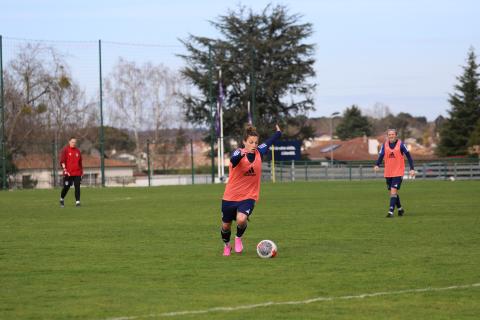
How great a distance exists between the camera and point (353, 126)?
13688cm

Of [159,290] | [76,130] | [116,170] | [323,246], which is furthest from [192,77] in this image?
[159,290]

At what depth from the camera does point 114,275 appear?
1062 cm

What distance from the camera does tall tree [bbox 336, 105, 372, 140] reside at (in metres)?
135

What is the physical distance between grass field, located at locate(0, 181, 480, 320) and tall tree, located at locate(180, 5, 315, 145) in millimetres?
46803

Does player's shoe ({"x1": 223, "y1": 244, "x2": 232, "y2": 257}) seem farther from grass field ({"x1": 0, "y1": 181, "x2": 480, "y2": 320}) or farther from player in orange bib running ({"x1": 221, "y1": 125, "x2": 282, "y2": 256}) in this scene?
grass field ({"x1": 0, "y1": 181, "x2": 480, "y2": 320})

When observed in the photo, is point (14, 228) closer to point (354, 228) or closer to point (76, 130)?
point (354, 228)

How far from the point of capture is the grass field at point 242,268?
837 cm

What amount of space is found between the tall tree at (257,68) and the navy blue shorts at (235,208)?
5260 centimetres

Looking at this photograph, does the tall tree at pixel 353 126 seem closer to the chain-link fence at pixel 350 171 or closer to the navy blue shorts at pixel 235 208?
the chain-link fence at pixel 350 171

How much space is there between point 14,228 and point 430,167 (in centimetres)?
3934

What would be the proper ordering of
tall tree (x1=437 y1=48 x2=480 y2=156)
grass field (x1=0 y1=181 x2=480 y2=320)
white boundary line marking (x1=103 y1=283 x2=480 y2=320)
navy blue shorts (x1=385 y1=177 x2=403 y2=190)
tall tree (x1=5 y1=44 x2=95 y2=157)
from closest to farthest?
white boundary line marking (x1=103 y1=283 x2=480 y2=320) < grass field (x1=0 y1=181 x2=480 y2=320) < navy blue shorts (x1=385 y1=177 x2=403 y2=190) < tall tree (x1=5 y1=44 x2=95 y2=157) < tall tree (x1=437 y1=48 x2=480 y2=156)

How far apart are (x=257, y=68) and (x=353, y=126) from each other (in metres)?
70.3

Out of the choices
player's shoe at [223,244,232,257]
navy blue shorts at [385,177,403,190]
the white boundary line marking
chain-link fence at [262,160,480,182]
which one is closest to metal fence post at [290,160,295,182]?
chain-link fence at [262,160,480,182]

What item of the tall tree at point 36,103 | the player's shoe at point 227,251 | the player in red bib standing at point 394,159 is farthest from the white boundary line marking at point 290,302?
the tall tree at point 36,103
